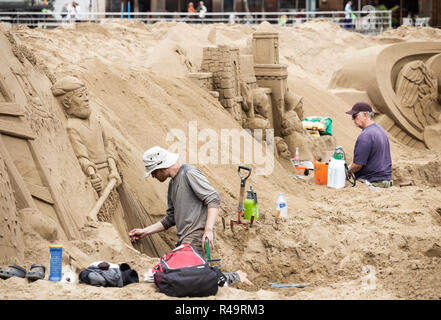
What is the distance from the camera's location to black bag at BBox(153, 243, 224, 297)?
407 cm

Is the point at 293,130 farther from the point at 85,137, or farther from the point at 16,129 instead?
the point at 16,129

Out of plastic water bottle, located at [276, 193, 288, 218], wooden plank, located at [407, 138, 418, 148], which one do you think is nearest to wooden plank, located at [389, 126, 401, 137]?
wooden plank, located at [407, 138, 418, 148]

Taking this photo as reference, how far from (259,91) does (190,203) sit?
21.8 ft

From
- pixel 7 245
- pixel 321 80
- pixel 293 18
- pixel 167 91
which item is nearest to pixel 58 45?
pixel 167 91

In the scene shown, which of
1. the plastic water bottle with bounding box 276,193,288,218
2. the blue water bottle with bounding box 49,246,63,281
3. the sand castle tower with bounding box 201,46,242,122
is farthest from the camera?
the sand castle tower with bounding box 201,46,242,122

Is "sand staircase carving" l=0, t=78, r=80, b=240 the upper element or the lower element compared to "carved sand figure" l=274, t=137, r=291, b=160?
upper

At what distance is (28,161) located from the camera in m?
5.05

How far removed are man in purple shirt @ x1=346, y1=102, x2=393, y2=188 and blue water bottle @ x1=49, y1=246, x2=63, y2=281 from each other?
4339 mm

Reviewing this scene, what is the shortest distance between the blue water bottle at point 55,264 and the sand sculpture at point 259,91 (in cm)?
652

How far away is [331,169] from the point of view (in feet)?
28.9

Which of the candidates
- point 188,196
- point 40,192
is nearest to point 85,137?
point 40,192

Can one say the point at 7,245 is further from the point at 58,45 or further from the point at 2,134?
the point at 58,45

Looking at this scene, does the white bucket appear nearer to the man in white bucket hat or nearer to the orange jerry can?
the orange jerry can
